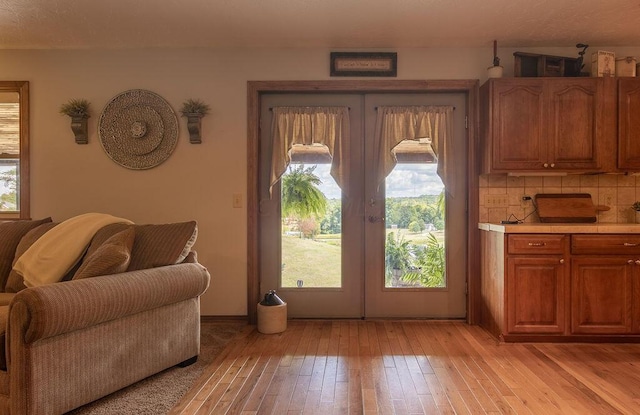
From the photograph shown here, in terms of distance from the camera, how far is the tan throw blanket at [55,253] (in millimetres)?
2268

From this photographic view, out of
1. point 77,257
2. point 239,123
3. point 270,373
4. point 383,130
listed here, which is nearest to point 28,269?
point 77,257

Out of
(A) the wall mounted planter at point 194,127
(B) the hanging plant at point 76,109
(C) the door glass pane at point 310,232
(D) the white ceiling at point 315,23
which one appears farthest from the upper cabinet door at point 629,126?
(B) the hanging plant at point 76,109

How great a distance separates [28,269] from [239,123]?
6.10 ft

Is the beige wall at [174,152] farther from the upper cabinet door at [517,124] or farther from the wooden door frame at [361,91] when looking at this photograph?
the upper cabinet door at [517,124]

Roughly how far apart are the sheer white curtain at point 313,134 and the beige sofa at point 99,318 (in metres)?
1.16

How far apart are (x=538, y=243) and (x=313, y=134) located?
1.95 meters

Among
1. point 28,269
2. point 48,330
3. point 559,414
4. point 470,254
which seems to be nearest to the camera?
point 48,330

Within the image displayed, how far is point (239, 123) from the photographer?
3.42 m

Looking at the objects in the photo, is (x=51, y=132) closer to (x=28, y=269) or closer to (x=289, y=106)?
(x=28, y=269)

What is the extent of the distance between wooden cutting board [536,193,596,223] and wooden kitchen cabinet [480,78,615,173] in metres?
0.30

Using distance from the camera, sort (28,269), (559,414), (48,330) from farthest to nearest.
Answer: (28,269) < (559,414) < (48,330)

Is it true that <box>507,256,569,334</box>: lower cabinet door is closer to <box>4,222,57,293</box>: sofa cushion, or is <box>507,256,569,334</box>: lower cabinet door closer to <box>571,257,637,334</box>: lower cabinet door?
<box>571,257,637,334</box>: lower cabinet door

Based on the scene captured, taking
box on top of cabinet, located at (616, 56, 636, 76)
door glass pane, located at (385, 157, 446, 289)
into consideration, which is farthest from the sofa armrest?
box on top of cabinet, located at (616, 56, 636, 76)

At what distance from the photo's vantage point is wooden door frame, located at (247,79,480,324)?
3.35 metres
